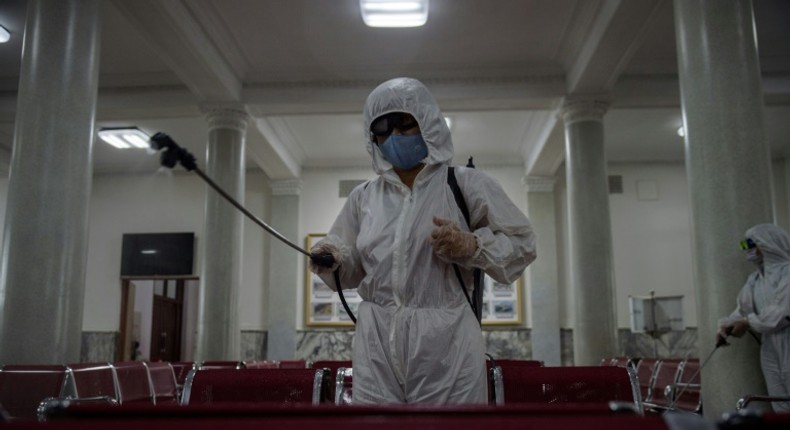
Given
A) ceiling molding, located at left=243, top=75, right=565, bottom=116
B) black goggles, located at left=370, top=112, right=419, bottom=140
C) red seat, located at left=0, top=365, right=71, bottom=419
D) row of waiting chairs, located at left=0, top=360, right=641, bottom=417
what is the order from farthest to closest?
ceiling molding, located at left=243, top=75, right=565, bottom=116, red seat, located at left=0, top=365, right=71, bottom=419, row of waiting chairs, located at left=0, top=360, right=641, bottom=417, black goggles, located at left=370, top=112, right=419, bottom=140

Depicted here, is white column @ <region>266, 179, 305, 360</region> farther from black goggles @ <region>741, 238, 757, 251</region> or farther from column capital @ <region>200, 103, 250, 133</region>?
black goggles @ <region>741, 238, 757, 251</region>

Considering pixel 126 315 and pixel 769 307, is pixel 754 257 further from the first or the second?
pixel 126 315

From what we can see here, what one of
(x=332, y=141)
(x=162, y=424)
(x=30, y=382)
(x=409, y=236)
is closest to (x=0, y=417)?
(x=162, y=424)

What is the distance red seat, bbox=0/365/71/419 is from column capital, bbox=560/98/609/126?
8.10 meters

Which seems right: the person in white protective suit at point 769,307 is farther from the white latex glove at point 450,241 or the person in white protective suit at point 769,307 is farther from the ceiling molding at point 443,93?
the ceiling molding at point 443,93

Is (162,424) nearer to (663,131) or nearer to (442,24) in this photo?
(442,24)

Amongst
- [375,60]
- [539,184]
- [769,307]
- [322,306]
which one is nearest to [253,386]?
[769,307]

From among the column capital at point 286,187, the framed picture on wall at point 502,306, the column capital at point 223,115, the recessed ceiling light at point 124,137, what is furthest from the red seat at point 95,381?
the framed picture on wall at point 502,306

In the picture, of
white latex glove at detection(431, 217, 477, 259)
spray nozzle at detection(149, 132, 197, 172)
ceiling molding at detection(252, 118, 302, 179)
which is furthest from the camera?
ceiling molding at detection(252, 118, 302, 179)

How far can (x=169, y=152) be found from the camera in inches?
78.8

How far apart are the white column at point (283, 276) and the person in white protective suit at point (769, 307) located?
37.7 ft

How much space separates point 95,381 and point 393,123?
128 inches

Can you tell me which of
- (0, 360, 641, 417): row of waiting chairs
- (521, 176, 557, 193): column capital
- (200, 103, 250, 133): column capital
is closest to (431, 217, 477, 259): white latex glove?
(0, 360, 641, 417): row of waiting chairs

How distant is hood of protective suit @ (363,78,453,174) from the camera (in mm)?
2699
